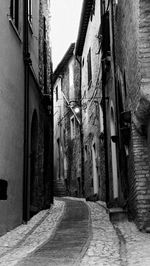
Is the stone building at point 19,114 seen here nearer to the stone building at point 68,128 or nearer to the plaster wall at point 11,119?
the plaster wall at point 11,119

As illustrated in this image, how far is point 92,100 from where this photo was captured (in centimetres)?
1622

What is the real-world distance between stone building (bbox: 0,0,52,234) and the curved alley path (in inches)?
44.1

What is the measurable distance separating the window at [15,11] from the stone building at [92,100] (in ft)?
13.8

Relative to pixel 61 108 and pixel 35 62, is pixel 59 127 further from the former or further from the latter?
pixel 35 62

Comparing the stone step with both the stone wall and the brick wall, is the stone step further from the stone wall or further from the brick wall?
the stone wall

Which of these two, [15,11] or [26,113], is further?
[26,113]

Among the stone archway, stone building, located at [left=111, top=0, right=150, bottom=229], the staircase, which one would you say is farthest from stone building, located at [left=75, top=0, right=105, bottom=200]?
the staircase

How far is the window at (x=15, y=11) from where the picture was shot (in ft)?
30.3

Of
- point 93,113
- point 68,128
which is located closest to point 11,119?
point 93,113

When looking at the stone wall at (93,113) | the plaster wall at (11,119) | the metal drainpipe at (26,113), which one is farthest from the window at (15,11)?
the stone wall at (93,113)

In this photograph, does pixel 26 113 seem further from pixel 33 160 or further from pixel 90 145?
pixel 90 145

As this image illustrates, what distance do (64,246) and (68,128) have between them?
1722 centimetres

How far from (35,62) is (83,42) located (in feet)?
26.1

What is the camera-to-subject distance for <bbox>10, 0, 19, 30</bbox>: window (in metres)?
9.24
